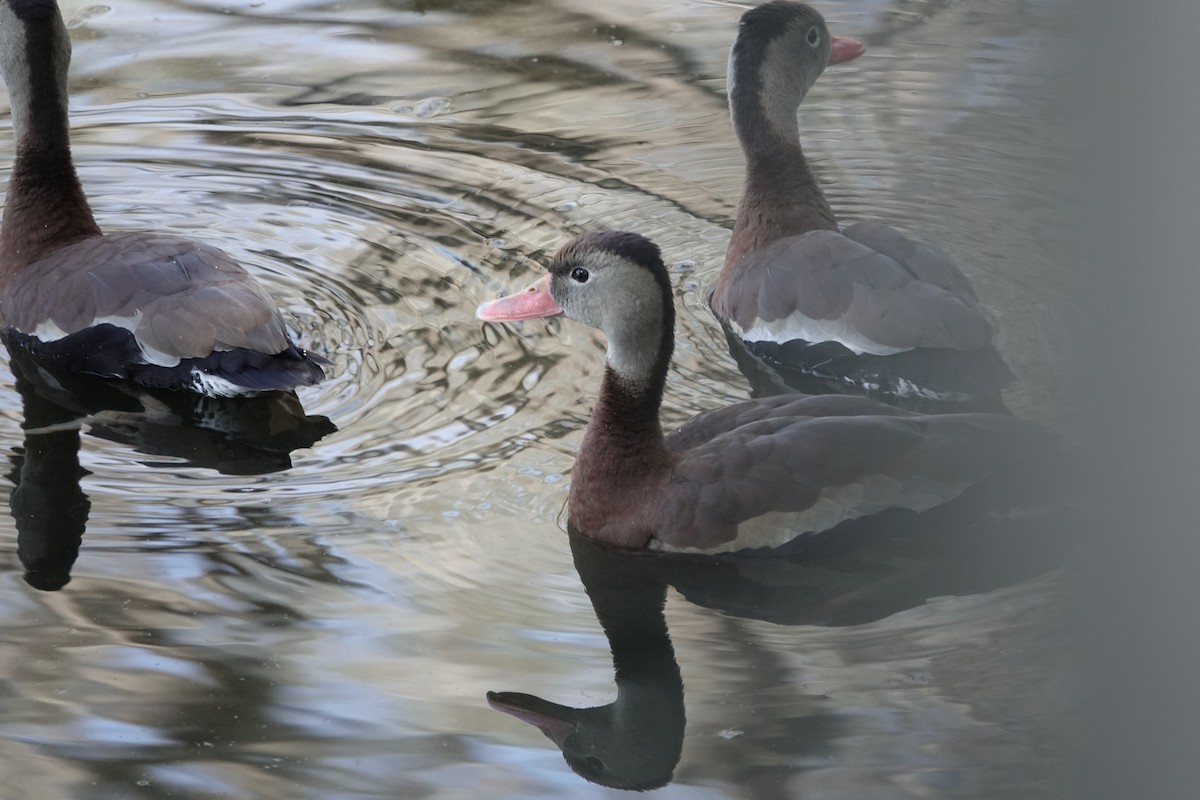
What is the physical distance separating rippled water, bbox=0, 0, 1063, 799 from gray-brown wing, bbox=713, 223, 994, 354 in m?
0.25

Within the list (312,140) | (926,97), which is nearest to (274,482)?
(312,140)

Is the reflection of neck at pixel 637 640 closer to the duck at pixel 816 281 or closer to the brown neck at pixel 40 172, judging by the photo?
the duck at pixel 816 281

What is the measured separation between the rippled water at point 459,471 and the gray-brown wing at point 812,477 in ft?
0.49

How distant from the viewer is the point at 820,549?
4148 mm

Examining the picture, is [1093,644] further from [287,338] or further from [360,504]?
[287,338]

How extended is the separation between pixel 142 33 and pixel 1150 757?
8.87 m

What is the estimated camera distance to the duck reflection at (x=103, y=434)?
4.38m

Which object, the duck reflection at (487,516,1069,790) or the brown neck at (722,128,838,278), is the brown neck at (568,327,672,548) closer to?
the duck reflection at (487,516,1069,790)

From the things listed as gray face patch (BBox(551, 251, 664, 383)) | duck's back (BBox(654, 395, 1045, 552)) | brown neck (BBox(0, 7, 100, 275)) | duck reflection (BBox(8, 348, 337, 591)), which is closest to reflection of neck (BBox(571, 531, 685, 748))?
duck's back (BBox(654, 395, 1045, 552))

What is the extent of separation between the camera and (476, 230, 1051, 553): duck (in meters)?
4.10

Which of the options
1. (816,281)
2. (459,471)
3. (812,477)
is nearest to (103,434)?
(459,471)

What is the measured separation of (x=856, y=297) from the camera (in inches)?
207

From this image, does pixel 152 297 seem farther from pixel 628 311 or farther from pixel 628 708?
pixel 628 708

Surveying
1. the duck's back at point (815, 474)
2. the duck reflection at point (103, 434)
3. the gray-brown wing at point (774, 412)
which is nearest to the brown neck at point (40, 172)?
the duck reflection at point (103, 434)
